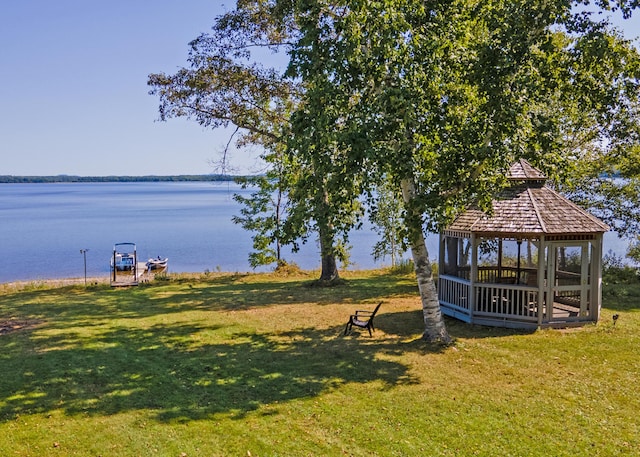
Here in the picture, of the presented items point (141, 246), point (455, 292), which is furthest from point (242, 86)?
point (141, 246)

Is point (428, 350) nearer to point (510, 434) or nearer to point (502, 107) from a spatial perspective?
point (510, 434)

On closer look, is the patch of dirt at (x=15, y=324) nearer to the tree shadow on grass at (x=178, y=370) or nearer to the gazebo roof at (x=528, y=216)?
the tree shadow on grass at (x=178, y=370)

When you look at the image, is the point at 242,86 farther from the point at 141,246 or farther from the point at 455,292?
the point at 141,246

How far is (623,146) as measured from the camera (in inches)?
717

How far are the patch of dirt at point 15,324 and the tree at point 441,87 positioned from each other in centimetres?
856

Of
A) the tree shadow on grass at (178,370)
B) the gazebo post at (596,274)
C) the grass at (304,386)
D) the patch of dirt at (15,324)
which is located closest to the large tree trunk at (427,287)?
the grass at (304,386)

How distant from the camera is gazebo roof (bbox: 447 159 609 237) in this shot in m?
12.2

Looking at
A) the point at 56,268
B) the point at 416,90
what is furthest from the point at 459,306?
the point at 56,268

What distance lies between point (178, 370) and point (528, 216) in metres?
8.73

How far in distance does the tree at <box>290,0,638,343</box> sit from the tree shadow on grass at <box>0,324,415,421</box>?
2.97 metres

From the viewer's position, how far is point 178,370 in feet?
30.9

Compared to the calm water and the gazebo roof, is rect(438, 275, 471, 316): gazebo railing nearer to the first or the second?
the gazebo roof

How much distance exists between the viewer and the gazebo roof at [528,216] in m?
12.2

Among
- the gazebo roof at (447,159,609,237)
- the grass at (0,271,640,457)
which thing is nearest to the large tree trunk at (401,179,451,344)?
the grass at (0,271,640,457)
